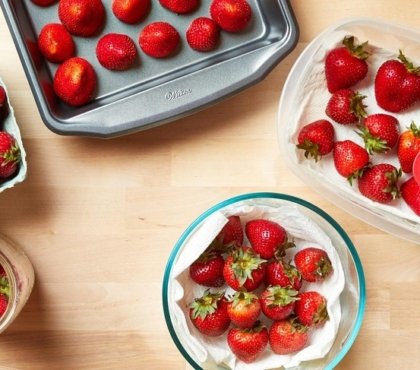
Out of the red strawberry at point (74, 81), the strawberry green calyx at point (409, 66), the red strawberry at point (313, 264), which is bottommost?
the red strawberry at point (313, 264)

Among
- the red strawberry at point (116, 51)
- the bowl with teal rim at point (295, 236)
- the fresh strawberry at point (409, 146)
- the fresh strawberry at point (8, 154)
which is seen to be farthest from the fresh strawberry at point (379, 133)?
the fresh strawberry at point (8, 154)

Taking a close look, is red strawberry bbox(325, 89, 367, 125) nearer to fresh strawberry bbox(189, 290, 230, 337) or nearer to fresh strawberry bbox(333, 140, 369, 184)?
fresh strawberry bbox(333, 140, 369, 184)

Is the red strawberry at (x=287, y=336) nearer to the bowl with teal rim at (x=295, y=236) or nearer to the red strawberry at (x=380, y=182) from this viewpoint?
the bowl with teal rim at (x=295, y=236)

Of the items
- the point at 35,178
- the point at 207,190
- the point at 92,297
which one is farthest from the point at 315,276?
the point at 35,178

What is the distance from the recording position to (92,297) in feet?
3.41

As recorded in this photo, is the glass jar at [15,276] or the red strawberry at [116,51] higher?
the red strawberry at [116,51]

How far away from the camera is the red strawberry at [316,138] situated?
100cm

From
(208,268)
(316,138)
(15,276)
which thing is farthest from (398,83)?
(15,276)

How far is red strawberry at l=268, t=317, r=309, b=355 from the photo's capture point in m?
0.96

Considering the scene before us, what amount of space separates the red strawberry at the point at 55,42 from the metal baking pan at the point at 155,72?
0.01 meters

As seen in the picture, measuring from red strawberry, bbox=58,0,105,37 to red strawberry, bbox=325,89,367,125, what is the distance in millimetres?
350

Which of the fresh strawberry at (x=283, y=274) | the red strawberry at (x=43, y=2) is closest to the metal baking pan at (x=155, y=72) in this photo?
the red strawberry at (x=43, y=2)

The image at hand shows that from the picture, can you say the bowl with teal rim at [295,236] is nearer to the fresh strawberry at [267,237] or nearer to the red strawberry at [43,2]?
the fresh strawberry at [267,237]

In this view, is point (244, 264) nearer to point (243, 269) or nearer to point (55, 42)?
point (243, 269)
